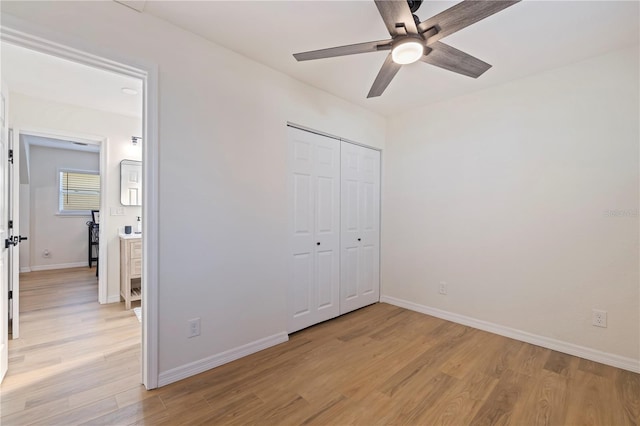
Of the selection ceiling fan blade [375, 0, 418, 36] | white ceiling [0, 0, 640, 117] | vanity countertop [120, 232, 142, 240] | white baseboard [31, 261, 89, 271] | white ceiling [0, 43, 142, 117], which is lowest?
white baseboard [31, 261, 89, 271]

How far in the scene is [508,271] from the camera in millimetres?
2811

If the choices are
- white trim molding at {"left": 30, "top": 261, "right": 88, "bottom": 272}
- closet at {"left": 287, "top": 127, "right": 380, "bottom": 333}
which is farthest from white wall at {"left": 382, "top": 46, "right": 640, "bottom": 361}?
white trim molding at {"left": 30, "top": 261, "right": 88, "bottom": 272}

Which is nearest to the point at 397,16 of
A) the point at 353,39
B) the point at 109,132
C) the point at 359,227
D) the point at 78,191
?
the point at 353,39

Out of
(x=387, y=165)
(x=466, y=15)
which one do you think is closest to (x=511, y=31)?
(x=466, y=15)

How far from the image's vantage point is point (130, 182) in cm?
391

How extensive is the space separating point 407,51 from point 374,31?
0.53 m

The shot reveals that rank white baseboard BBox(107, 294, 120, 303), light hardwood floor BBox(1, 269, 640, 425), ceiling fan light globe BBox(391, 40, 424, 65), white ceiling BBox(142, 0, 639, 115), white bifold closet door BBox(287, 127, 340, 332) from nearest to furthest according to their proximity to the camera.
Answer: ceiling fan light globe BBox(391, 40, 424, 65) < light hardwood floor BBox(1, 269, 640, 425) < white ceiling BBox(142, 0, 639, 115) < white bifold closet door BBox(287, 127, 340, 332) < white baseboard BBox(107, 294, 120, 303)

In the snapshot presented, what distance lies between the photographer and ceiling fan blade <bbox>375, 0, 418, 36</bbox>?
4.49 feet

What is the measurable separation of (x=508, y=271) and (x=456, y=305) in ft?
2.14

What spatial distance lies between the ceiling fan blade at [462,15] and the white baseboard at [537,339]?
8.75 ft

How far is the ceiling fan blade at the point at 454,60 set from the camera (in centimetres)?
169

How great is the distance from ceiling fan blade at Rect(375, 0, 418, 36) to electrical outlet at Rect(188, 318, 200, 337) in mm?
2258

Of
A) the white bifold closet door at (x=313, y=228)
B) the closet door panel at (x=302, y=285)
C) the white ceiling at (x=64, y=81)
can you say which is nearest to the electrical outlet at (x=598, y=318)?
the white bifold closet door at (x=313, y=228)

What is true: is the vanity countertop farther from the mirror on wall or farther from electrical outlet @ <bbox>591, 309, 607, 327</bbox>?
electrical outlet @ <bbox>591, 309, 607, 327</bbox>
